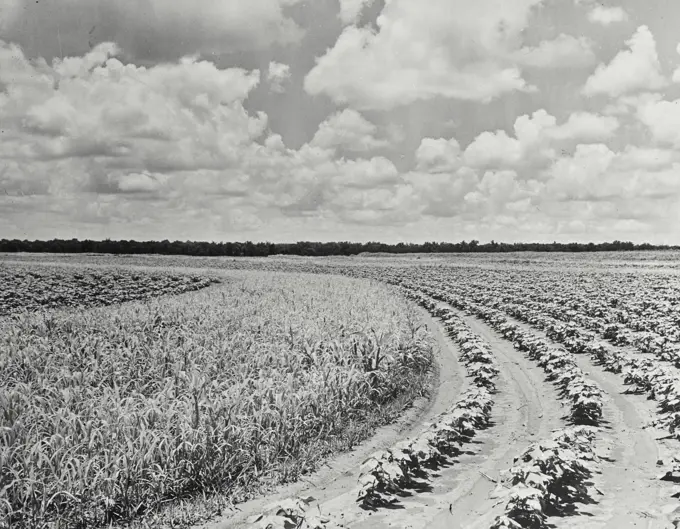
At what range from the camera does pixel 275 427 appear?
25.1ft

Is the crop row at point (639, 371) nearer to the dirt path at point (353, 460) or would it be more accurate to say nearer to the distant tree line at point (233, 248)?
the dirt path at point (353, 460)

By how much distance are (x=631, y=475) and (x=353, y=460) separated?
338 centimetres

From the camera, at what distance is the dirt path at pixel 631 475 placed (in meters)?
5.62

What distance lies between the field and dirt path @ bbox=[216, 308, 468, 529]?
0.03 metres

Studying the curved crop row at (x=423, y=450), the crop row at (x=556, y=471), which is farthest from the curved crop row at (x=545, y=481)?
the curved crop row at (x=423, y=450)

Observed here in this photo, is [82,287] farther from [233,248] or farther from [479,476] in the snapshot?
[233,248]

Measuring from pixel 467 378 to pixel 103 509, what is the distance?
8288mm

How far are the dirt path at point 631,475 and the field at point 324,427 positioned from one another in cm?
3

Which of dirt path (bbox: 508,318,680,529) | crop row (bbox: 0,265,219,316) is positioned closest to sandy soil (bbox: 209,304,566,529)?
dirt path (bbox: 508,318,680,529)

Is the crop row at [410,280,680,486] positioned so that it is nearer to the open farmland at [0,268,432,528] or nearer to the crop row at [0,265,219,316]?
the open farmland at [0,268,432,528]

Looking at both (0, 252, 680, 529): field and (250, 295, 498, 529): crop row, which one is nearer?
(250, 295, 498, 529): crop row

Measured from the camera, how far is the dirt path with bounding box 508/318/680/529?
18.4ft

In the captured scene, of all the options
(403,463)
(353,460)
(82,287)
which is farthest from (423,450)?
(82,287)

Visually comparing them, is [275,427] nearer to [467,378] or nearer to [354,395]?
[354,395]
